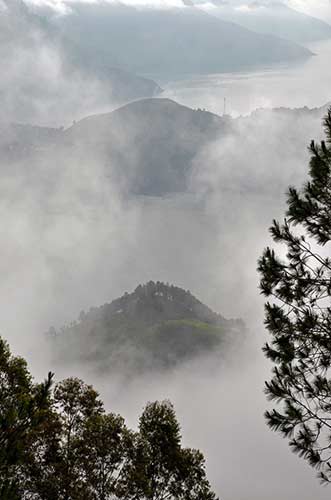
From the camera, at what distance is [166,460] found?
26.0 meters

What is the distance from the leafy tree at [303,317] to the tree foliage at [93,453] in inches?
279

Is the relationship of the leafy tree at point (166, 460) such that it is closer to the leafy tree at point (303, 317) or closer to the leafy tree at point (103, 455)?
the leafy tree at point (103, 455)

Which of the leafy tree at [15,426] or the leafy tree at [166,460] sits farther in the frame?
the leafy tree at [166,460]

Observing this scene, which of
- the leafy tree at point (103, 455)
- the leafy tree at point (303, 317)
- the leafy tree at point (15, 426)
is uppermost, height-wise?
the leafy tree at point (303, 317)

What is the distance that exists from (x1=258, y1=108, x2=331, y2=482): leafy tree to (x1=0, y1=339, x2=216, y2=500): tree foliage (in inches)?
279

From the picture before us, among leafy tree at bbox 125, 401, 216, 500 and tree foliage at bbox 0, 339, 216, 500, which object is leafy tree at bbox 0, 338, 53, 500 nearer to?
tree foliage at bbox 0, 339, 216, 500

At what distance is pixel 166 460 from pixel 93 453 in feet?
12.0

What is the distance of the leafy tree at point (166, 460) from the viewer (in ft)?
84.0

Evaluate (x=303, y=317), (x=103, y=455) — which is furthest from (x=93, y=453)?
(x=303, y=317)

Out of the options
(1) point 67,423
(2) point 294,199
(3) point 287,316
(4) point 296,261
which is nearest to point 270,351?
(3) point 287,316

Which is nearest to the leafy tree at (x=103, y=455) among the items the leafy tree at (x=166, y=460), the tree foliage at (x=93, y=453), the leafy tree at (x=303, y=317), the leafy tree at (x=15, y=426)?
the tree foliage at (x=93, y=453)

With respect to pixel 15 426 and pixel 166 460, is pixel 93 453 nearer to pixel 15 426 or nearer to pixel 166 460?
pixel 166 460

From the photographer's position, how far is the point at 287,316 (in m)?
22.1

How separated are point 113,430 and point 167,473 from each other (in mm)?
3517
